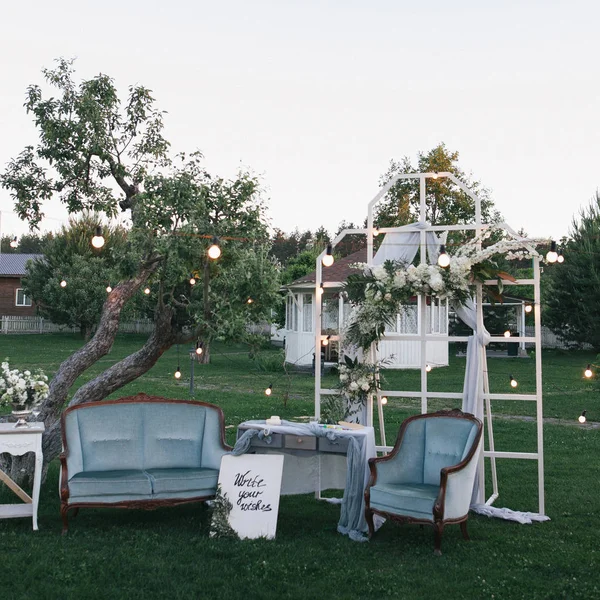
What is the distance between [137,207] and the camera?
25.2 ft

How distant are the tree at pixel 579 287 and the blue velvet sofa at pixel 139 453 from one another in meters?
19.8

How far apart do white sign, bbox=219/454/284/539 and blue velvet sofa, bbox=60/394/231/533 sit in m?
0.26

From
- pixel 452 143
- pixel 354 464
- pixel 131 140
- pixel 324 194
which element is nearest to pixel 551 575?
pixel 354 464

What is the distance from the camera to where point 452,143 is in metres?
31.3

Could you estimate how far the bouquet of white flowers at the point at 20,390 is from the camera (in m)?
6.48

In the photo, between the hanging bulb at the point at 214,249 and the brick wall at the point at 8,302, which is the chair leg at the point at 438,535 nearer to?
the hanging bulb at the point at 214,249

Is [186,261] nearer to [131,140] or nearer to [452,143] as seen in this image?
[131,140]

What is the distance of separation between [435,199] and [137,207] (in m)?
23.6

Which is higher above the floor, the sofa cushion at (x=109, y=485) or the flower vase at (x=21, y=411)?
the flower vase at (x=21, y=411)

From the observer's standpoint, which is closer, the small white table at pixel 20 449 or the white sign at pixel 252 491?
the white sign at pixel 252 491

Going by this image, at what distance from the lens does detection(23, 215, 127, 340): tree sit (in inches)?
1226

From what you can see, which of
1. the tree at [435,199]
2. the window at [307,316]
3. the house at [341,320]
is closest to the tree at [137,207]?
the house at [341,320]

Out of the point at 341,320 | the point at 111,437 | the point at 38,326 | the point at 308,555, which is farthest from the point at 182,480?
the point at 38,326

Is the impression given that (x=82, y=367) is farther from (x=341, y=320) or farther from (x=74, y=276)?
(x=74, y=276)
